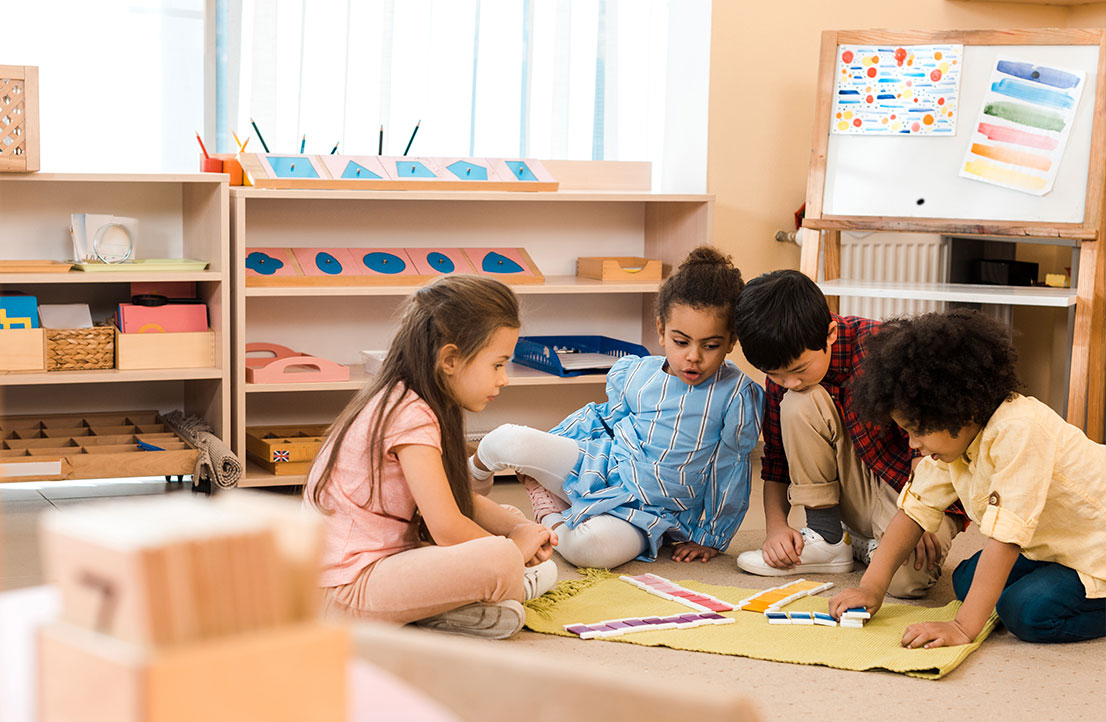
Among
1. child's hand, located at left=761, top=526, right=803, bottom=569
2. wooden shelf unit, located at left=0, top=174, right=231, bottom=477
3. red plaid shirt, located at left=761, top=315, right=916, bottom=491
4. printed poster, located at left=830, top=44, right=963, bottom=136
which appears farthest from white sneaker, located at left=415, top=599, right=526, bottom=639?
printed poster, located at left=830, top=44, right=963, bottom=136

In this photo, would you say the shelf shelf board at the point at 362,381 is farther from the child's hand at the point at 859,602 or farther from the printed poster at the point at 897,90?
the child's hand at the point at 859,602

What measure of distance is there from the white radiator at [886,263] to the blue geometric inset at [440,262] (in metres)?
1.14

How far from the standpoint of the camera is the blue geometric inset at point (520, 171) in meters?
2.79

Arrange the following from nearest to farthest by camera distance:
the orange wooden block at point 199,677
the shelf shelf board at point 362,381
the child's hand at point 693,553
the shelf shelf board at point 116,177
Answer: the orange wooden block at point 199,677 < the child's hand at point 693,553 < the shelf shelf board at point 116,177 < the shelf shelf board at point 362,381

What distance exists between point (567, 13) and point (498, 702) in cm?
277

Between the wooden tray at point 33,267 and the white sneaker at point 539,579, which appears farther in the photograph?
the wooden tray at point 33,267

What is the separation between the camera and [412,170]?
2.68m

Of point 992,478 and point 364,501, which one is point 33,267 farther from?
point 992,478

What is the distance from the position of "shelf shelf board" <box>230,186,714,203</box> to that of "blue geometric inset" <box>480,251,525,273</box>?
0.16 meters

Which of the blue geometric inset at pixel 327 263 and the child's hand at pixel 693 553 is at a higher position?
the blue geometric inset at pixel 327 263

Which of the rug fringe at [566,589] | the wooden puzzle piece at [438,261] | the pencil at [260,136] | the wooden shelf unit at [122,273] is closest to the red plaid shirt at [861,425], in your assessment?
the rug fringe at [566,589]

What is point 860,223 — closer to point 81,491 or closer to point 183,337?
point 183,337

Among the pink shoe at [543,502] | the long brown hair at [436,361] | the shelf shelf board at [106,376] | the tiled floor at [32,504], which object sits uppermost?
the long brown hair at [436,361]

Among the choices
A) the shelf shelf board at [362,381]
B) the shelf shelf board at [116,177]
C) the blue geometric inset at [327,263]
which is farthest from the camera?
the blue geometric inset at [327,263]
